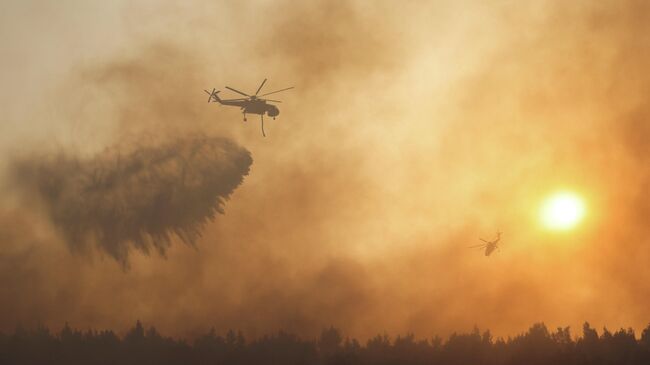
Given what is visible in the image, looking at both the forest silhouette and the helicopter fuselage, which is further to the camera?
the forest silhouette

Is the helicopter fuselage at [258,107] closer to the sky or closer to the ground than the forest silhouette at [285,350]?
closer to the sky

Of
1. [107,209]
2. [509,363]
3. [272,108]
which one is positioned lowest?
[509,363]

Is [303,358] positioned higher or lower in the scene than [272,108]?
lower

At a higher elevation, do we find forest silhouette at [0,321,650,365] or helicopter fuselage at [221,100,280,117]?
helicopter fuselage at [221,100,280,117]

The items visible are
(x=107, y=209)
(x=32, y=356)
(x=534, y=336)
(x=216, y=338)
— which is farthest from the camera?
(x=534, y=336)

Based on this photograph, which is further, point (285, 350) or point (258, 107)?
point (285, 350)

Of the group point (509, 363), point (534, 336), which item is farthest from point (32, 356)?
point (534, 336)

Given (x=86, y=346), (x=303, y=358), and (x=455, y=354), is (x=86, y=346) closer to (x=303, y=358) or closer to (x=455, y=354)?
(x=303, y=358)

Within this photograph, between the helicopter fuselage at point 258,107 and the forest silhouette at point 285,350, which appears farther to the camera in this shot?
the forest silhouette at point 285,350
